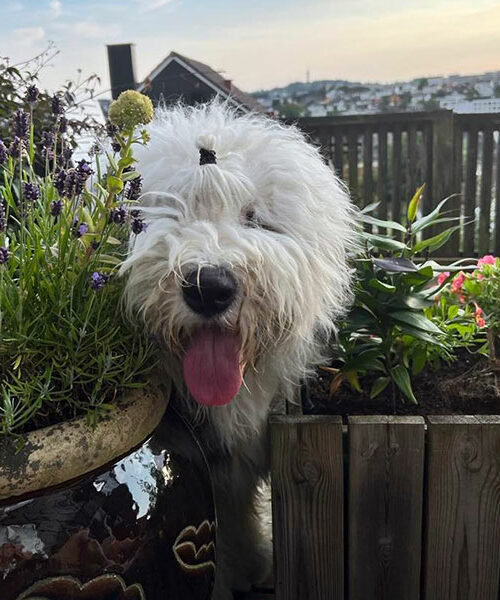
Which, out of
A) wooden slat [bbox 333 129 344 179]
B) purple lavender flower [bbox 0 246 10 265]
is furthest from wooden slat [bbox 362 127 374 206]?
purple lavender flower [bbox 0 246 10 265]

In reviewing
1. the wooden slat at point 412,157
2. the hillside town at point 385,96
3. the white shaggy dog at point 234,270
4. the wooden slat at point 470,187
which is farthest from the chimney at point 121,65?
the white shaggy dog at point 234,270

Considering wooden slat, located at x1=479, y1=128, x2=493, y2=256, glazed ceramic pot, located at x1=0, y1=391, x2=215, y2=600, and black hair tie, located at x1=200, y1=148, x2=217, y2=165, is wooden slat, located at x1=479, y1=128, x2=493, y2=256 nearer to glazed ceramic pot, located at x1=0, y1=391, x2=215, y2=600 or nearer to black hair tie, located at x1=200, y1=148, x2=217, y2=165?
black hair tie, located at x1=200, y1=148, x2=217, y2=165

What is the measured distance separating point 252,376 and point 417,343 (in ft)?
1.65

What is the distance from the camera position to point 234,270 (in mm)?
1090

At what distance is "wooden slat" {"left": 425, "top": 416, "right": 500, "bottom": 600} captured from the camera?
4.24 ft

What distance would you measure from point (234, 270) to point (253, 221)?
216 mm

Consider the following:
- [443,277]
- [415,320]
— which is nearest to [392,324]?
[415,320]

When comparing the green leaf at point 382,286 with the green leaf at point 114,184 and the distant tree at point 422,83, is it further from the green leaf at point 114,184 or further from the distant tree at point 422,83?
the distant tree at point 422,83

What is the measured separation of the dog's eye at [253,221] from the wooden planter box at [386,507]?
1.32 ft

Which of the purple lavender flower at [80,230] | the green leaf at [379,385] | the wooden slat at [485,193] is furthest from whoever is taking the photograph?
the wooden slat at [485,193]

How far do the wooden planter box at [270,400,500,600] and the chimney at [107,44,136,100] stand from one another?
3.72 metres

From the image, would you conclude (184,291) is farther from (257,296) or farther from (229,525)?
(229,525)

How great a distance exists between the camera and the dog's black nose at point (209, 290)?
1062 millimetres

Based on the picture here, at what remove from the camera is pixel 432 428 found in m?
1.29
